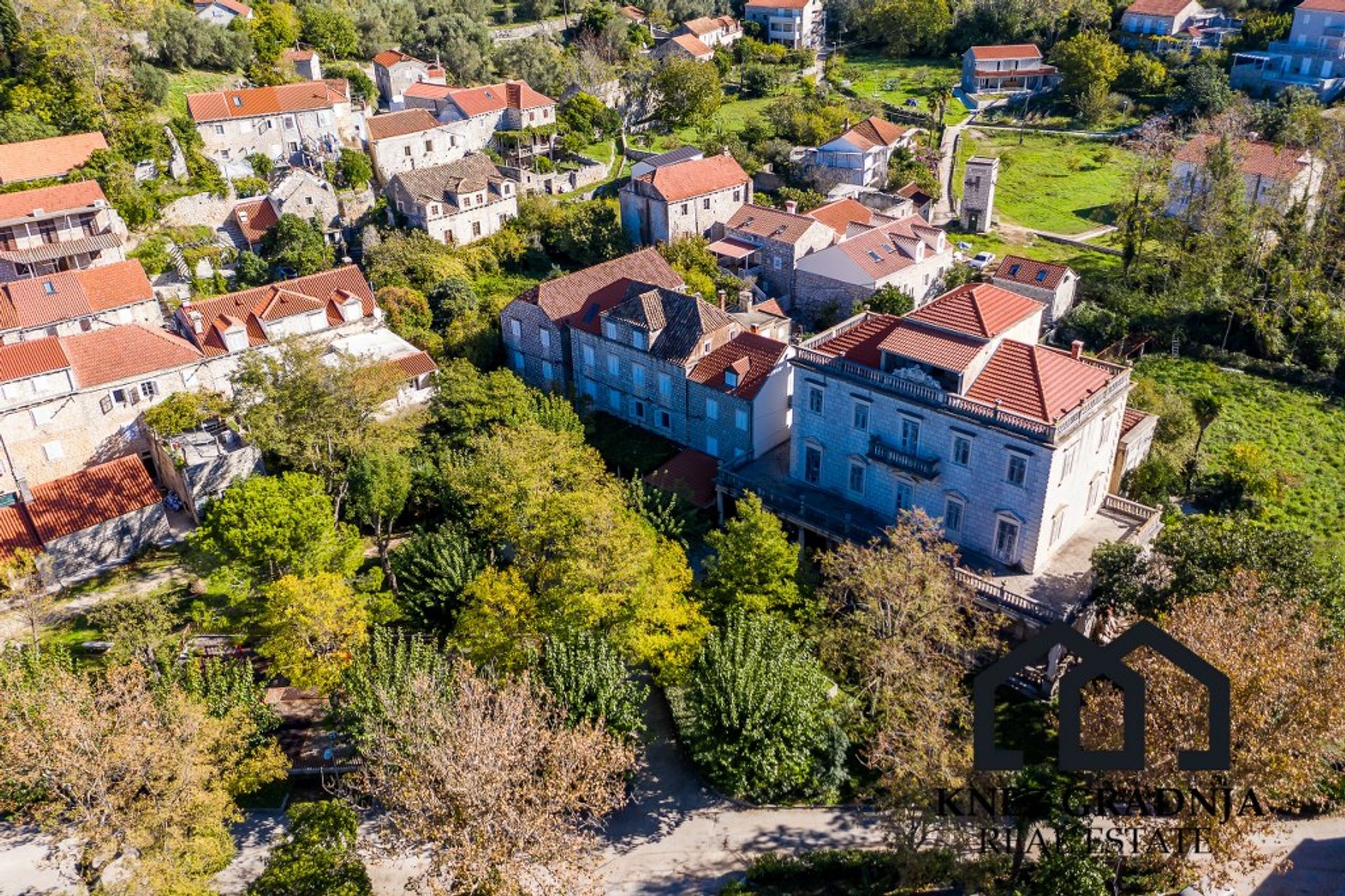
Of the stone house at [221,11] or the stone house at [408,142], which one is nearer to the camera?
the stone house at [408,142]

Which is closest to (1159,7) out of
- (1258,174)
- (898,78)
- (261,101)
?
(898,78)

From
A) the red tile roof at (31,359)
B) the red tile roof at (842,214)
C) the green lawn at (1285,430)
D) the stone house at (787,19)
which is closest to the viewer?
the red tile roof at (31,359)

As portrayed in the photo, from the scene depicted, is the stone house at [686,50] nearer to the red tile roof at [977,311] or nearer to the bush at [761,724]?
the red tile roof at [977,311]

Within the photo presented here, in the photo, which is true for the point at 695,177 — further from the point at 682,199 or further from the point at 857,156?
the point at 857,156

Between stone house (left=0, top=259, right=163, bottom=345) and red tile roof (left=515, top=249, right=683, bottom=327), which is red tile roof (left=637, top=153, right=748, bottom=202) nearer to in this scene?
red tile roof (left=515, top=249, right=683, bottom=327)

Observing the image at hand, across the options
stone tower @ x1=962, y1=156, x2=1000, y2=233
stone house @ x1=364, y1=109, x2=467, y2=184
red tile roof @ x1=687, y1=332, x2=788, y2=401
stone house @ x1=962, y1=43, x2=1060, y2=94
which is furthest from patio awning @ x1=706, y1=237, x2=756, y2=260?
stone house @ x1=962, y1=43, x2=1060, y2=94

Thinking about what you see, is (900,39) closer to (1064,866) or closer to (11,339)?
(11,339)

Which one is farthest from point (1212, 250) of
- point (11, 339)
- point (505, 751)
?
point (11, 339)
